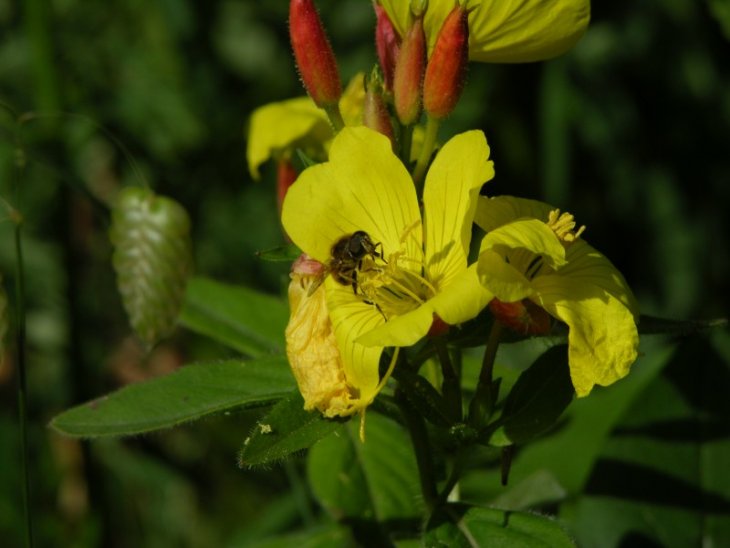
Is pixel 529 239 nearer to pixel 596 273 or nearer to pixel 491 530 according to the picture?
pixel 596 273

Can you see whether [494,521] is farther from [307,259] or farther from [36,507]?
[36,507]

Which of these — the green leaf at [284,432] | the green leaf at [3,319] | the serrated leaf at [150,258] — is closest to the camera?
the green leaf at [284,432]

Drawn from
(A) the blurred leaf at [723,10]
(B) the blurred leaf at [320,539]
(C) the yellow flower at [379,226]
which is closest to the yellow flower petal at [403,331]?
(C) the yellow flower at [379,226]

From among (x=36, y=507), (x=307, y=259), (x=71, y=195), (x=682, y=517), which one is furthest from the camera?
(x=71, y=195)

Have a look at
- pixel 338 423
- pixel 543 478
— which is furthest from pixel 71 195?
pixel 338 423

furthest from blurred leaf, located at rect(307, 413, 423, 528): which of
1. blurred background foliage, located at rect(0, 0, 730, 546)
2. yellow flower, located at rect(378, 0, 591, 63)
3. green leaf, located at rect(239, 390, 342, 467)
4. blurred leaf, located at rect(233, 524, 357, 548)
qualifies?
blurred background foliage, located at rect(0, 0, 730, 546)

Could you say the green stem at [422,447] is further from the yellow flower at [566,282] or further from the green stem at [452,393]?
the yellow flower at [566,282]

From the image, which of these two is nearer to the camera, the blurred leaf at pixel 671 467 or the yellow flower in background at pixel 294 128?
the yellow flower in background at pixel 294 128
